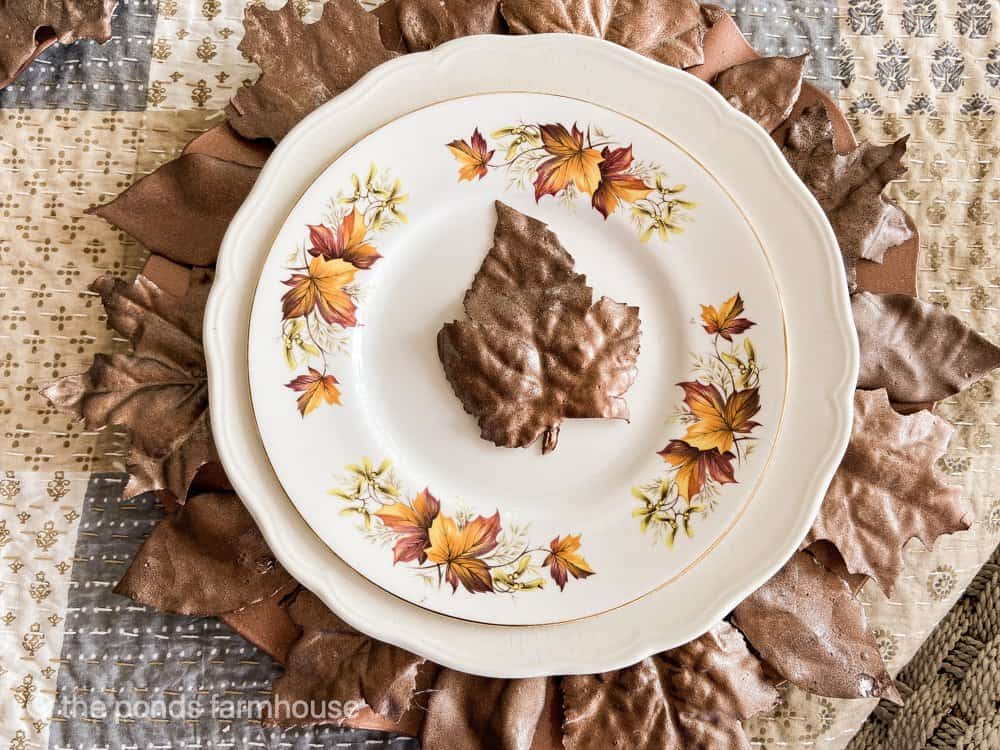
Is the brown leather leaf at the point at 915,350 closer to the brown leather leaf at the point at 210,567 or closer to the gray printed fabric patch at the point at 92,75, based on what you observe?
the brown leather leaf at the point at 210,567

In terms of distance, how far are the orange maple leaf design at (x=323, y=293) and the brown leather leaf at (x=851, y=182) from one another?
36cm

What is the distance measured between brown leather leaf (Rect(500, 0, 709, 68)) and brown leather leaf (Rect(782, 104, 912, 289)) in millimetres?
104

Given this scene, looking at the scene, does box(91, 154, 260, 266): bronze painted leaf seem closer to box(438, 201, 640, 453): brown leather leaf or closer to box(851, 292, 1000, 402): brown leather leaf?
box(438, 201, 640, 453): brown leather leaf

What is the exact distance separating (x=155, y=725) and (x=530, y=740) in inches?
11.5

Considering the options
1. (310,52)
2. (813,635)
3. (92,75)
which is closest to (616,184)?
(310,52)

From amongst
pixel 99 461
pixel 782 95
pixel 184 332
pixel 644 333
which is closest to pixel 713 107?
pixel 782 95

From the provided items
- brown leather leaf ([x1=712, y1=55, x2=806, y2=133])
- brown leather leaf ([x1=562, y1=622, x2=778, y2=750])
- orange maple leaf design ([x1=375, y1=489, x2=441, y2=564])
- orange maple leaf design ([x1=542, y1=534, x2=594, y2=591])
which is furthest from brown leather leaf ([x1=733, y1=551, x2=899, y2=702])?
brown leather leaf ([x1=712, y1=55, x2=806, y2=133])

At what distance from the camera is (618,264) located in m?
0.65

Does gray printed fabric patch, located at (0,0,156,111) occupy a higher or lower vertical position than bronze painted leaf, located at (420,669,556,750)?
higher

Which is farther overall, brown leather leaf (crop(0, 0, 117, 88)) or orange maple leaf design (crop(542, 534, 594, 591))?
brown leather leaf (crop(0, 0, 117, 88))

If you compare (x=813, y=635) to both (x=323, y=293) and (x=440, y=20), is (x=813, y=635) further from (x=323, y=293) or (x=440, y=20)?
(x=440, y=20)

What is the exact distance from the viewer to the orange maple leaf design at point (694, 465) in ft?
2.02

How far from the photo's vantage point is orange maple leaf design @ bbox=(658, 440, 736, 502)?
0.61 meters

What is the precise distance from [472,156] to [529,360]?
0.52 feet
